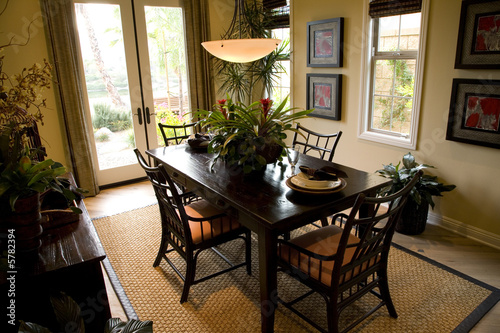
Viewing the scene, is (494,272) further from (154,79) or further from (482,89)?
(154,79)

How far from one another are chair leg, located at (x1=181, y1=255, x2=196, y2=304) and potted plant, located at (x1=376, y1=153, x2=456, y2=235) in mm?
1751

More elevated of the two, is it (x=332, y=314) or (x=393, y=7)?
(x=393, y=7)

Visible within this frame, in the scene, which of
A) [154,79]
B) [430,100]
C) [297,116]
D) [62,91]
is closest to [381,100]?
[430,100]

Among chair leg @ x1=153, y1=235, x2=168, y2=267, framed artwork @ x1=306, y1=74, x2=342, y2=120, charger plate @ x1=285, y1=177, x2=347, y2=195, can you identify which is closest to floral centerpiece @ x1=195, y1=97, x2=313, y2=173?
charger plate @ x1=285, y1=177, x2=347, y2=195

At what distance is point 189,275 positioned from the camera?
7.73 feet

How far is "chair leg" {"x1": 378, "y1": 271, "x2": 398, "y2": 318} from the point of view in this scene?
212 cm

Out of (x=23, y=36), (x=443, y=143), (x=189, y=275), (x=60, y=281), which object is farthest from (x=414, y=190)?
(x=23, y=36)

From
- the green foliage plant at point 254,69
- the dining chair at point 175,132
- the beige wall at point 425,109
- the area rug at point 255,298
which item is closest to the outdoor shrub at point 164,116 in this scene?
the dining chair at point 175,132

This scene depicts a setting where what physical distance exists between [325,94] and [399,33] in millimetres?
1005

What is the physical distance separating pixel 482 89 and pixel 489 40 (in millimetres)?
353

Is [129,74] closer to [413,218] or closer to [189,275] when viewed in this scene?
[189,275]

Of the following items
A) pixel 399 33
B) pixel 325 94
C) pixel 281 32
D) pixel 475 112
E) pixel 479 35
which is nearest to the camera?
pixel 479 35

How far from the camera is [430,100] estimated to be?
124 inches

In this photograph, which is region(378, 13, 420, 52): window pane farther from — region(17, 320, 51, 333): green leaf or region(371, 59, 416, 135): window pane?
region(17, 320, 51, 333): green leaf
